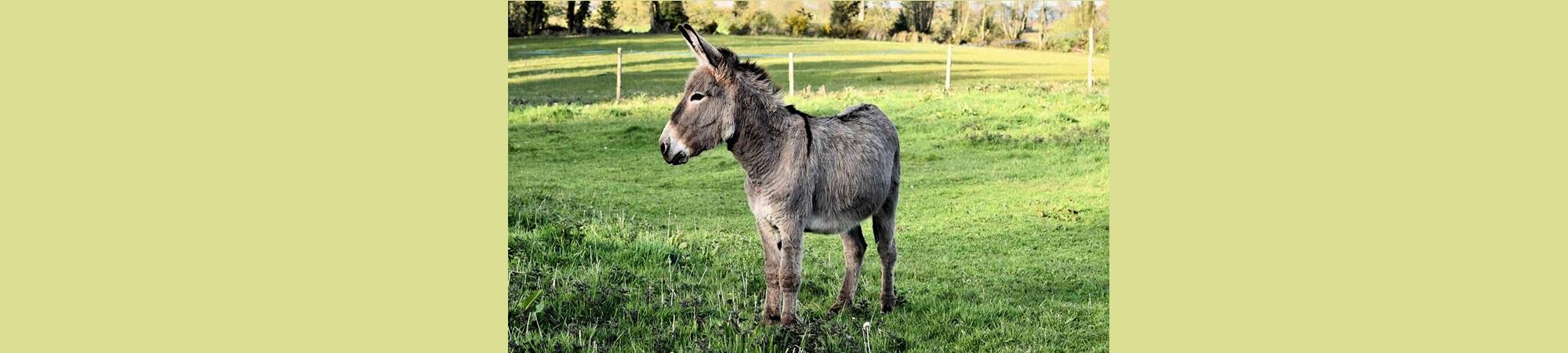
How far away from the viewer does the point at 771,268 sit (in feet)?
21.3

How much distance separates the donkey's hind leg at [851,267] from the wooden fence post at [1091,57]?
6.19 ft

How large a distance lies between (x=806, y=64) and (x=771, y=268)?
6.34ft

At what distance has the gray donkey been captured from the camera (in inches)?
242

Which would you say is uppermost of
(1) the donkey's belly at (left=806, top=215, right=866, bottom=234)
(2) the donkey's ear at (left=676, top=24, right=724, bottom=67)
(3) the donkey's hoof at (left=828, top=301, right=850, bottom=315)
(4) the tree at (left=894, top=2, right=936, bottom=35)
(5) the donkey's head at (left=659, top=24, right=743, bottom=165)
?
(4) the tree at (left=894, top=2, right=936, bottom=35)

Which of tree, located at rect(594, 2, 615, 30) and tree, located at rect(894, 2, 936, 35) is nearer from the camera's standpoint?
tree, located at rect(894, 2, 936, 35)

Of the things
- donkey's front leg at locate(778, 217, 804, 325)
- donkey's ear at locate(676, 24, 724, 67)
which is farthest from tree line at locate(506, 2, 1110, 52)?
donkey's front leg at locate(778, 217, 804, 325)

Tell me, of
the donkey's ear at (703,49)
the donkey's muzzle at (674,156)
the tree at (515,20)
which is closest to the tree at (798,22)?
the tree at (515,20)

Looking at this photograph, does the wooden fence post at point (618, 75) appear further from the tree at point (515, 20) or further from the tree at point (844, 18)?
the tree at point (844, 18)

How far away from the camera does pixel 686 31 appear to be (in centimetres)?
614

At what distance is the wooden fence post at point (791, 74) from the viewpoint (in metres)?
7.51

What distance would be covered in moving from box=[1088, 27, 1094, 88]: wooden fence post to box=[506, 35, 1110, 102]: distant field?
0.03m

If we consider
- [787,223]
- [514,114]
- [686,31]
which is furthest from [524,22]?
[787,223]

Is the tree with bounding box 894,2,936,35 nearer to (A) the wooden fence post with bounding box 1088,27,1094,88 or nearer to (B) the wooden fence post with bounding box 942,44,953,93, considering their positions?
(B) the wooden fence post with bounding box 942,44,953,93

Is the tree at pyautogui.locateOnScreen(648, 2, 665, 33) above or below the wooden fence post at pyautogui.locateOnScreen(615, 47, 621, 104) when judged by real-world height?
above
